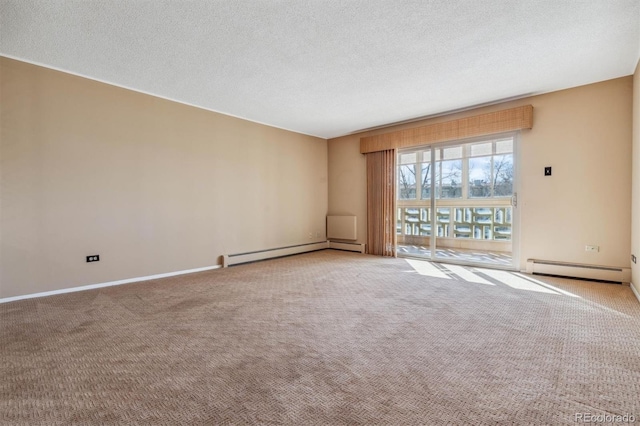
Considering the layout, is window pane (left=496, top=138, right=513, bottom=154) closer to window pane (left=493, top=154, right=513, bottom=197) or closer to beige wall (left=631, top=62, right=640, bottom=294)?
window pane (left=493, top=154, right=513, bottom=197)

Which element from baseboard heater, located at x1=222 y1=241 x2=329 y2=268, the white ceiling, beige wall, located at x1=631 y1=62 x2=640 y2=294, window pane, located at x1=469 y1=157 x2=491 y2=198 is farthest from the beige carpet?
the white ceiling

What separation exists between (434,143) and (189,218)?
463cm

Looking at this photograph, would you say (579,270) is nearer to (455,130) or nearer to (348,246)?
(455,130)

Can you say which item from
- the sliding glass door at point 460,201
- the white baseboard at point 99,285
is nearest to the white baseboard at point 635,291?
the sliding glass door at point 460,201

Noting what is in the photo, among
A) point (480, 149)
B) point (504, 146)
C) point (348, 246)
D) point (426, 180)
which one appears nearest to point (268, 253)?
point (348, 246)

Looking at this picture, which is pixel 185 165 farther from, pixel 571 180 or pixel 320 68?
pixel 571 180

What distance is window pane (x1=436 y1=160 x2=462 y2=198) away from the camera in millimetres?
5453

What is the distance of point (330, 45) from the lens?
290 centimetres

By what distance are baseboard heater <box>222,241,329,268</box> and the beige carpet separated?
5.14 ft

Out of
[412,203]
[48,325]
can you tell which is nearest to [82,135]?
[48,325]

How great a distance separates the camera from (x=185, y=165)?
463 centimetres

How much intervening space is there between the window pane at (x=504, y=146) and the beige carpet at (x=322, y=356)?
2.32m

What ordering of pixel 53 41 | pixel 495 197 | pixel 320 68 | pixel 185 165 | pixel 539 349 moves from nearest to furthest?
1. pixel 539 349
2. pixel 53 41
3. pixel 320 68
4. pixel 185 165
5. pixel 495 197

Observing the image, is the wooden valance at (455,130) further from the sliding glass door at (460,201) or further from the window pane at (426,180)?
the window pane at (426,180)
